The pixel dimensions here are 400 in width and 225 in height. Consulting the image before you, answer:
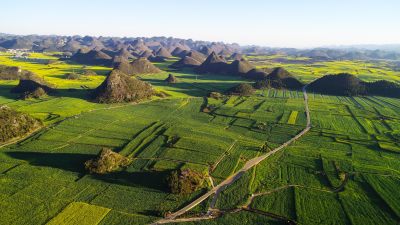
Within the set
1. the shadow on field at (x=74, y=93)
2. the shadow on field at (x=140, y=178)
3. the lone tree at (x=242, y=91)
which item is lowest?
Result: the shadow on field at (x=140, y=178)

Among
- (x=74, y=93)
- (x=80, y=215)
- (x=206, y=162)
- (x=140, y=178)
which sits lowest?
(x=80, y=215)

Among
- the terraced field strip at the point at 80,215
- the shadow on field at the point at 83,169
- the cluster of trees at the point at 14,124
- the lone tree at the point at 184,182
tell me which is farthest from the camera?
the cluster of trees at the point at 14,124

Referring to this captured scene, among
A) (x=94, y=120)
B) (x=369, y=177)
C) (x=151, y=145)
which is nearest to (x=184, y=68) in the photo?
(x=94, y=120)

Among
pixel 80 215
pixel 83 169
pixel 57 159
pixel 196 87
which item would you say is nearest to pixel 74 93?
pixel 196 87

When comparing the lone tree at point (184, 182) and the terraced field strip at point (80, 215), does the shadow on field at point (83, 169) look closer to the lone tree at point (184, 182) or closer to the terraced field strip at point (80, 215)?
the lone tree at point (184, 182)

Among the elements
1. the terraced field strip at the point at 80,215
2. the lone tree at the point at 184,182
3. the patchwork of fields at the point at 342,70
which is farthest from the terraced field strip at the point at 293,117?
the patchwork of fields at the point at 342,70

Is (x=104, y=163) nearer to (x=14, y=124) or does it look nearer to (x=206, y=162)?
(x=206, y=162)

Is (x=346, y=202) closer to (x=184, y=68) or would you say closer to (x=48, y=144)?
(x=48, y=144)
